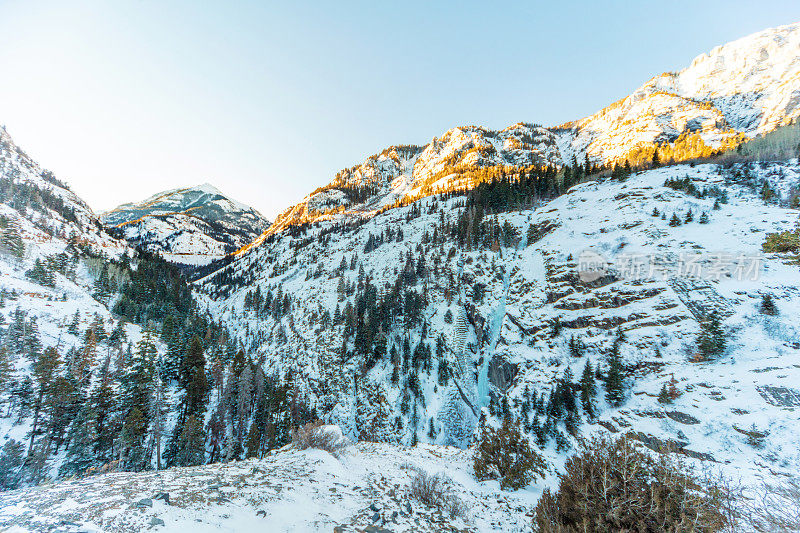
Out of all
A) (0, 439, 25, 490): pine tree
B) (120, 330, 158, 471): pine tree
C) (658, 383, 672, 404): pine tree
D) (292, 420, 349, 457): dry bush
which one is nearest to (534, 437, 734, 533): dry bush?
(292, 420, 349, 457): dry bush

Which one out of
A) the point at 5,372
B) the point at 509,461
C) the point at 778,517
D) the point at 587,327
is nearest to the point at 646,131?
the point at 587,327

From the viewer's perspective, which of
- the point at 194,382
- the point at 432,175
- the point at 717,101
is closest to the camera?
the point at 194,382

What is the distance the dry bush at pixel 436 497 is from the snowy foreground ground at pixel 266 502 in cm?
34

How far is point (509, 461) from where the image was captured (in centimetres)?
1494

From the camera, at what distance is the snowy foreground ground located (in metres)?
6.26

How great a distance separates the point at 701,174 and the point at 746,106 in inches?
4665

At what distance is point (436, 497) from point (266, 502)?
21.1 ft

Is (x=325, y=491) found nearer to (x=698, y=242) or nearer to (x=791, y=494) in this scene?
(x=791, y=494)

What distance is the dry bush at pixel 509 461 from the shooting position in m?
14.1

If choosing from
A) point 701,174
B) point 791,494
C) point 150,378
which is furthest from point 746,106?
point 150,378

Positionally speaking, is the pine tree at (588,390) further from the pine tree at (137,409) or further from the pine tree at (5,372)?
the pine tree at (5,372)

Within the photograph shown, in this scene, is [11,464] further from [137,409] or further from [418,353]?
[418,353]

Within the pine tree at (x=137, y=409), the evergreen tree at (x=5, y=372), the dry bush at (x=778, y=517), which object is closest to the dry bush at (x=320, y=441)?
the dry bush at (x=778, y=517)

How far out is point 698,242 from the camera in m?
35.2
